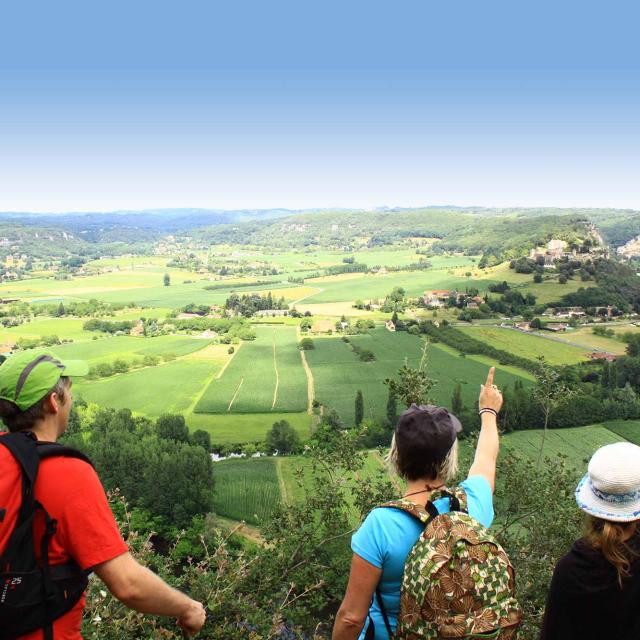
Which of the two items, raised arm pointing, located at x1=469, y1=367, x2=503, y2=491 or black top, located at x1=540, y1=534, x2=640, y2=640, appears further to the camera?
raised arm pointing, located at x1=469, y1=367, x2=503, y2=491

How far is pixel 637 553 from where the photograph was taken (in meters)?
2.06

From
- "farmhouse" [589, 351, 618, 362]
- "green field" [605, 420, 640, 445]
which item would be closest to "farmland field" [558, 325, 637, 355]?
"farmhouse" [589, 351, 618, 362]

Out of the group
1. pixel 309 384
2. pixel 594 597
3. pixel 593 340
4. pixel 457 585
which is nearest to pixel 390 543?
pixel 457 585

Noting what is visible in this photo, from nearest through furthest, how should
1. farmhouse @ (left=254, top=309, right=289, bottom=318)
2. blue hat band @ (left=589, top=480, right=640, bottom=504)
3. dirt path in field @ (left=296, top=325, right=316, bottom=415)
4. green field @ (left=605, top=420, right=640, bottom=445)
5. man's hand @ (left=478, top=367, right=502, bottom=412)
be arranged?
1. blue hat band @ (left=589, top=480, right=640, bottom=504)
2. man's hand @ (left=478, top=367, right=502, bottom=412)
3. green field @ (left=605, top=420, right=640, bottom=445)
4. dirt path in field @ (left=296, top=325, right=316, bottom=415)
5. farmhouse @ (left=254, top=309, right=289, bottom=318)

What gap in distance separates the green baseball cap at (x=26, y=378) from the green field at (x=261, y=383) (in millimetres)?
38078

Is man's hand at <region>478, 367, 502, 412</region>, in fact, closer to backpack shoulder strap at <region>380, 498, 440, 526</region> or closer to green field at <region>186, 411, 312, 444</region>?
backpack shoulder strap at <region>380, 498, 440, 526</region>

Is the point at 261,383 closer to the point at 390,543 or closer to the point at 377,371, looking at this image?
the point at 377,371

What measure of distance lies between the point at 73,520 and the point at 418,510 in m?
1.36

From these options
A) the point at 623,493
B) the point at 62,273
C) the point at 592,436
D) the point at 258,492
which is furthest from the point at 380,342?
the point at 62,273

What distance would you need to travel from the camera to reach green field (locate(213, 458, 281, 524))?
25.3 metres

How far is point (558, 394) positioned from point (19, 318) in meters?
82.7

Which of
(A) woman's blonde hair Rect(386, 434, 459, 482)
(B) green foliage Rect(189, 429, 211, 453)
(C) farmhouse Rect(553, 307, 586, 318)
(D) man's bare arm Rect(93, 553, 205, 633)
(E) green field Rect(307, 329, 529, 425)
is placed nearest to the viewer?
(D) man's bare arm Rect(93, 553, 205, 633)

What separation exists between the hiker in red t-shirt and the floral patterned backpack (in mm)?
942

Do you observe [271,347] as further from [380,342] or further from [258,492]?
[258,492]
